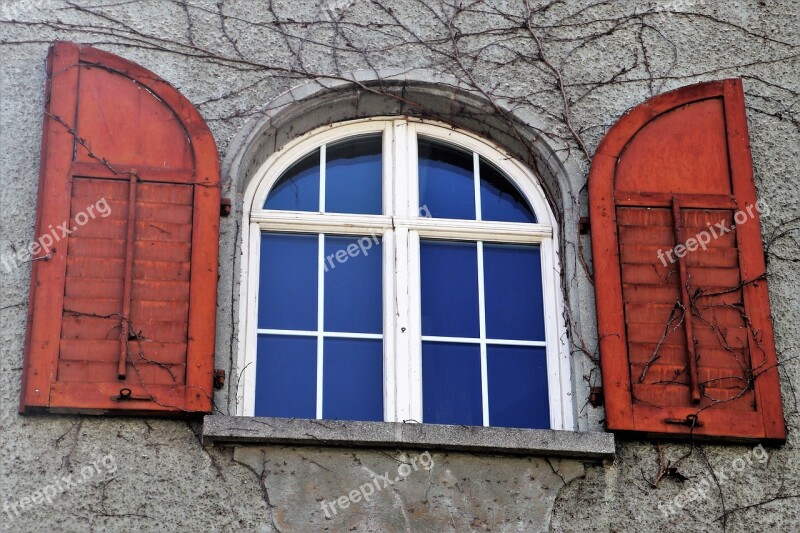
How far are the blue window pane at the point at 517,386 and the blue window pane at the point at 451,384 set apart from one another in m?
0.06

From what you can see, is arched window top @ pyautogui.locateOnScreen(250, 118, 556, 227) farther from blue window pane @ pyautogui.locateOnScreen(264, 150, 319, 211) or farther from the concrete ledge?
the concrete ledge

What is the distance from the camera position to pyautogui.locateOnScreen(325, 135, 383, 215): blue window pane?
6625 millimetres

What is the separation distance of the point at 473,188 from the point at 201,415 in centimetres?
180

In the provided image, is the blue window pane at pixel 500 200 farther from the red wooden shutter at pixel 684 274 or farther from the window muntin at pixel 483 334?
the red wooden shutter at pixel 684 274

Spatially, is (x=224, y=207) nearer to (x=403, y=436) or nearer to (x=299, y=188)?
(x=299, y=188)

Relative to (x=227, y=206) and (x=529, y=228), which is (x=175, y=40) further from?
(x=529, y=228)

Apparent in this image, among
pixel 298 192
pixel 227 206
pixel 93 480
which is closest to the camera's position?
pixel 93 480

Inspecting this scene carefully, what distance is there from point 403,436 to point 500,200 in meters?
1.48

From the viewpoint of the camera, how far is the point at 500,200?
22.1 ft

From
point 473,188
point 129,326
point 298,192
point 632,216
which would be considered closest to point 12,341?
point 129,326

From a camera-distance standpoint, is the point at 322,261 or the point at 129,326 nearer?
the point at 129,326

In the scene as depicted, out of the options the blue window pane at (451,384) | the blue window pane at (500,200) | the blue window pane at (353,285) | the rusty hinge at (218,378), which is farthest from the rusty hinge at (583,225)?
the rusty hinge at (218,378)

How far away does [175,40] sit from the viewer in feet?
21.8

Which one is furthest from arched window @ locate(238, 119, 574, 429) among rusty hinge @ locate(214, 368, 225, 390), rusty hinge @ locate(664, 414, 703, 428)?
rusty hinge @ locate(664, 414, 703, 428)
